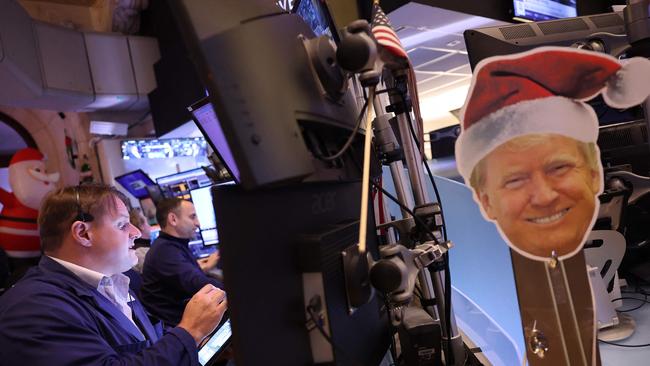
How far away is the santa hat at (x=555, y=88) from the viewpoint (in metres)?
0.56

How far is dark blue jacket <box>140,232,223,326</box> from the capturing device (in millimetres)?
2502

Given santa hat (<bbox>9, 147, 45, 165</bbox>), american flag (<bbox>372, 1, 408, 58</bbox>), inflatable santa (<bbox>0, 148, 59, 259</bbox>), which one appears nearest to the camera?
american flag (<bbox>372, 1, 408, 58</bbox>)

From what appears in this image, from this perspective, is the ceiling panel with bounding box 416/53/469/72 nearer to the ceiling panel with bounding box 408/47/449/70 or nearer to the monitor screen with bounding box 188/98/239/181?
the ceiling panel with bounding box 408/47/449/70

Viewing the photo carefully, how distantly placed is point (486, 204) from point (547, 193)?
0.26 ft

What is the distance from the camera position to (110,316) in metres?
1.29

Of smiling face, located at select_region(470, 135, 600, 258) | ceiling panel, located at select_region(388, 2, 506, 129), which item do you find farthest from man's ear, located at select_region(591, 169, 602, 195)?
ceiling panel, located at select_region(388, 2, 506, 129)

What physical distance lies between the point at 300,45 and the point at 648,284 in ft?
5.57

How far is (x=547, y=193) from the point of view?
57 centimetres

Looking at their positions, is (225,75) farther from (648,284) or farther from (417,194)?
(648,284)

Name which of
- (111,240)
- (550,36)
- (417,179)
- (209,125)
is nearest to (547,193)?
(417,179)

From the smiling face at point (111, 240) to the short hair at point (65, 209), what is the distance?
0.07ft

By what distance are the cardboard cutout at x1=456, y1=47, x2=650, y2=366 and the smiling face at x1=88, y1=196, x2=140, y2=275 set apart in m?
1.27

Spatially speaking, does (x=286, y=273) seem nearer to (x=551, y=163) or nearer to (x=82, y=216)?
(x=551, y=163)

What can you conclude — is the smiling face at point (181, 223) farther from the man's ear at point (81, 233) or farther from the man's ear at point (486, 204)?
the man's ear at point (486, 204)
